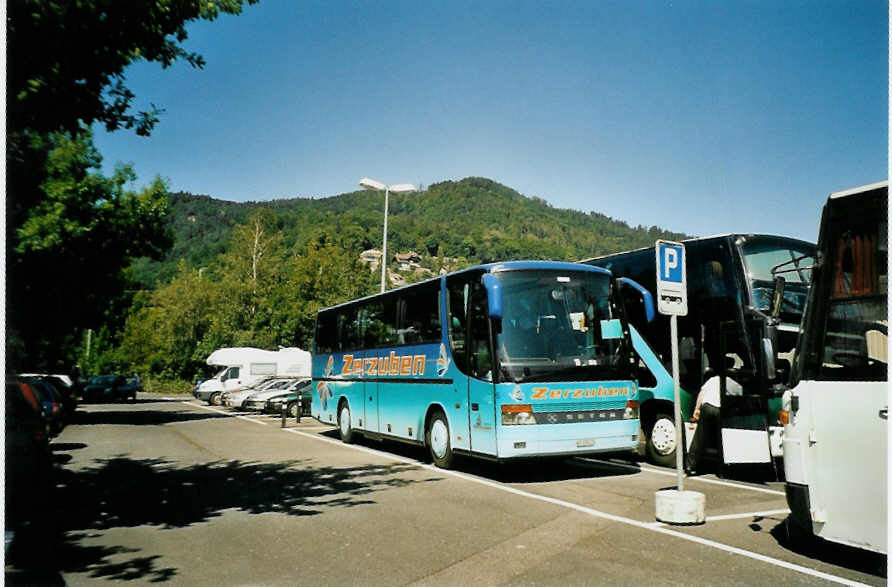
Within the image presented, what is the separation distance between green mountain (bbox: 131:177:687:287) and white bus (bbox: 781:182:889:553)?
73.6 meters

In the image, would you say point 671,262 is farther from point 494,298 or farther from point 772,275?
point 772,275

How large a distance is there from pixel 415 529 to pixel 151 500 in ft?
14.0

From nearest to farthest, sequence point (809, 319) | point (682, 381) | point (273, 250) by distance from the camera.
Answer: point (809, 319) < point (682, 381) < point (273, 250)

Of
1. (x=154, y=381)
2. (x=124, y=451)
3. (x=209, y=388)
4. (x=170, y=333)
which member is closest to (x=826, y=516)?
(x=124, y=451)

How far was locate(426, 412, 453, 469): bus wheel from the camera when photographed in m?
12.5

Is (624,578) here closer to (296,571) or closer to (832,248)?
(296,571)

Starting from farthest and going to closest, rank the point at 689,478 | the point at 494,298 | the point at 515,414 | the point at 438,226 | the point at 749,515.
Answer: the point at 438,226 → the point at 689,478 → the point at 515,414 → the point at 494,298 → the point at 749,515

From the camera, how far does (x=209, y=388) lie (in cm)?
4403

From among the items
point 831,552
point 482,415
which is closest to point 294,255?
point 482,415

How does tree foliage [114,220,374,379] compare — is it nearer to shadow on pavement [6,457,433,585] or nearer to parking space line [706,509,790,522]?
shadow on pavement [6,457,433,585]

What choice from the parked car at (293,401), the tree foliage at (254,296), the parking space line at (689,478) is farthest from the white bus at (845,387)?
the tree foliage at (254,296)

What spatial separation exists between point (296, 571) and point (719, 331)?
781 centimetres

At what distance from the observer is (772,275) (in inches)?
Result: 431

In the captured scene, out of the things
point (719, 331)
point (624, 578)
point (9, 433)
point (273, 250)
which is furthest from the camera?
point (273, 250)
